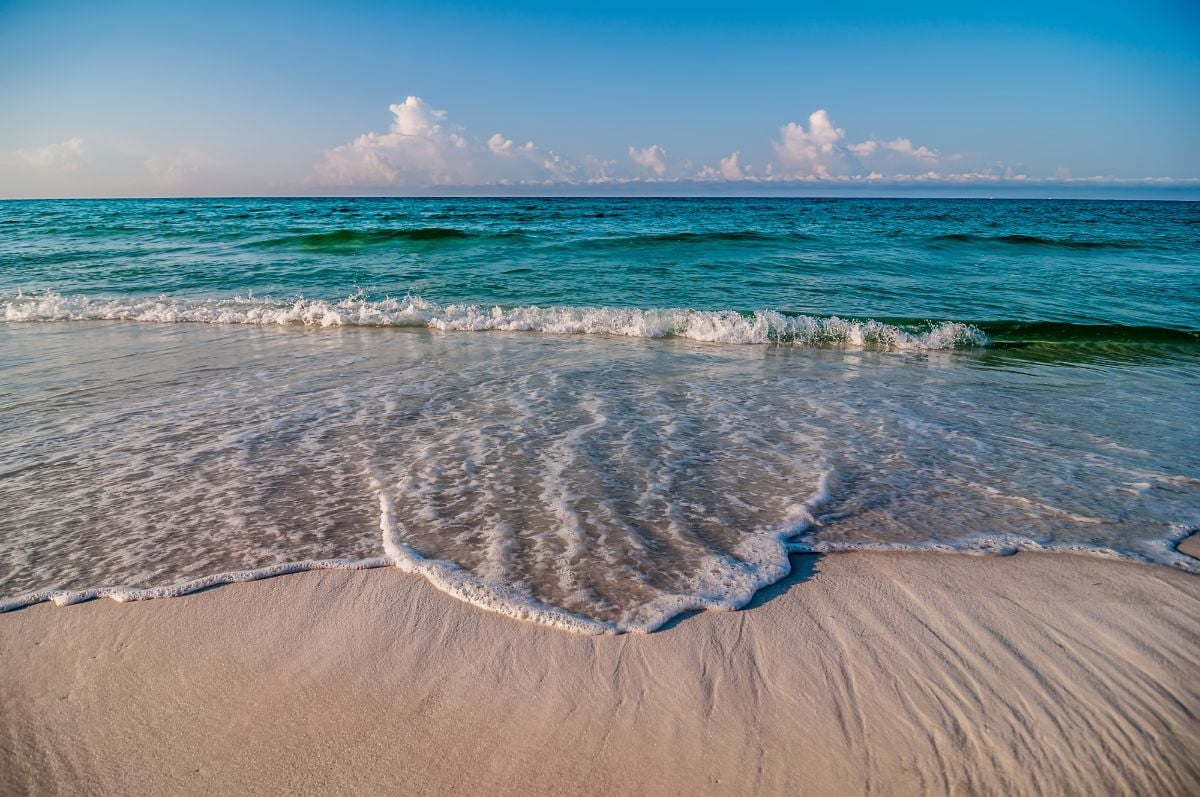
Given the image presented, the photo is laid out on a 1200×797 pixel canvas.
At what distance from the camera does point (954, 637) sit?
2.54m

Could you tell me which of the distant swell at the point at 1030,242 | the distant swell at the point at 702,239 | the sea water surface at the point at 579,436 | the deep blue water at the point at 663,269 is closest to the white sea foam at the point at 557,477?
the sea water surface at the point at 579,436

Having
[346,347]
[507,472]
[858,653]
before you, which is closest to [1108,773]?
[858,653]

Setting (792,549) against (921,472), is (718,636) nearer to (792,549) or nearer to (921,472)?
(792,549)

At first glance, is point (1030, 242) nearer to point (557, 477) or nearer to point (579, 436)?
point (579, 436)

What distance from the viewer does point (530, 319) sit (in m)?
10.0

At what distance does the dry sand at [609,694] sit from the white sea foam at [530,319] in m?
6.70

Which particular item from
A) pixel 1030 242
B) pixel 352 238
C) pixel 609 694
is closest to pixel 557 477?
pixel 609 694

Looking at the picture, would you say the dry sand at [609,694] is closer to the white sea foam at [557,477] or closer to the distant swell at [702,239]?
the white sea foam at [557,477]

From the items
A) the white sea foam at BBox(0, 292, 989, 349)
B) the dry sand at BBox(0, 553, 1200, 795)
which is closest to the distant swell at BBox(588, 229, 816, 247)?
the white sea foam at BBox(0, 292, 989, 349)

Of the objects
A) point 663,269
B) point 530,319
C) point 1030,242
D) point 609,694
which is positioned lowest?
point 609,694

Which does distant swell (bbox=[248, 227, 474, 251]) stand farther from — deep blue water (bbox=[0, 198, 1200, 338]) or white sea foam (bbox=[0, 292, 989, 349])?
white sea foam (bbox=[0, 292, 989, 349])

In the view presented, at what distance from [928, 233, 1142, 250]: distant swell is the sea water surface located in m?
9.82

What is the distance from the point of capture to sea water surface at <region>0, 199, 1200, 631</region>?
3.11 m

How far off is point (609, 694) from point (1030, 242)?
2542 cm
